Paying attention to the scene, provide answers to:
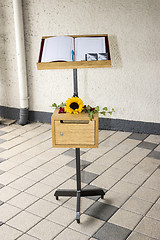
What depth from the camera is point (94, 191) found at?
3.27 m

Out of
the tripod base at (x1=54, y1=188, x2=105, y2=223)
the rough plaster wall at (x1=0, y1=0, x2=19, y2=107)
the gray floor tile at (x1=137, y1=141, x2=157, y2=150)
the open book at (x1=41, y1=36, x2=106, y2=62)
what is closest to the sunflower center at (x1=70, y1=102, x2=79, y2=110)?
the open book at (x1=41, y1=36, x2=106, y2=62)

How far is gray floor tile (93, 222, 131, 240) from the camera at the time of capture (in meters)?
2.77

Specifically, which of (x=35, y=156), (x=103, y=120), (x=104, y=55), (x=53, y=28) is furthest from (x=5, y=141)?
(x=104, y=55)

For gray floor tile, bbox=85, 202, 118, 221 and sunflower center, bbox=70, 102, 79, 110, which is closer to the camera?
sunflower center, bbox=70, 102, 79, 110

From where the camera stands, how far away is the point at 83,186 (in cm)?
355

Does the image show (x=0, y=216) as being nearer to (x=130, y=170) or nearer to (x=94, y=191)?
(x=94, y=191)

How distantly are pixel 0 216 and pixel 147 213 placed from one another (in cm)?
128

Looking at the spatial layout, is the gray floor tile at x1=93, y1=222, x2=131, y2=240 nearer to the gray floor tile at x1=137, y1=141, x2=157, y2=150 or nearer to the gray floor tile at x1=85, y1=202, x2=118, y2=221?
the gray floor tile at x1=85, y1=202, x2=118, y2=221

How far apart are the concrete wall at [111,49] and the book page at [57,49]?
1.73 m

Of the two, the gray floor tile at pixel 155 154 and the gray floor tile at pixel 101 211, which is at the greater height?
the gray floor tile at pixel 155 154

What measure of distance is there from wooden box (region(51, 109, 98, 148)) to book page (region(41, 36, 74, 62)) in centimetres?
47

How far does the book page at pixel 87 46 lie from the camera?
286 centimetres

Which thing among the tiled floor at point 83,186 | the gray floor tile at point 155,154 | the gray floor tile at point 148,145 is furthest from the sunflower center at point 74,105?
the gray floor tile at point 148,145

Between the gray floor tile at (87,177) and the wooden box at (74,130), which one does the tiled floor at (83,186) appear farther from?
the wooden box at (74,130)
